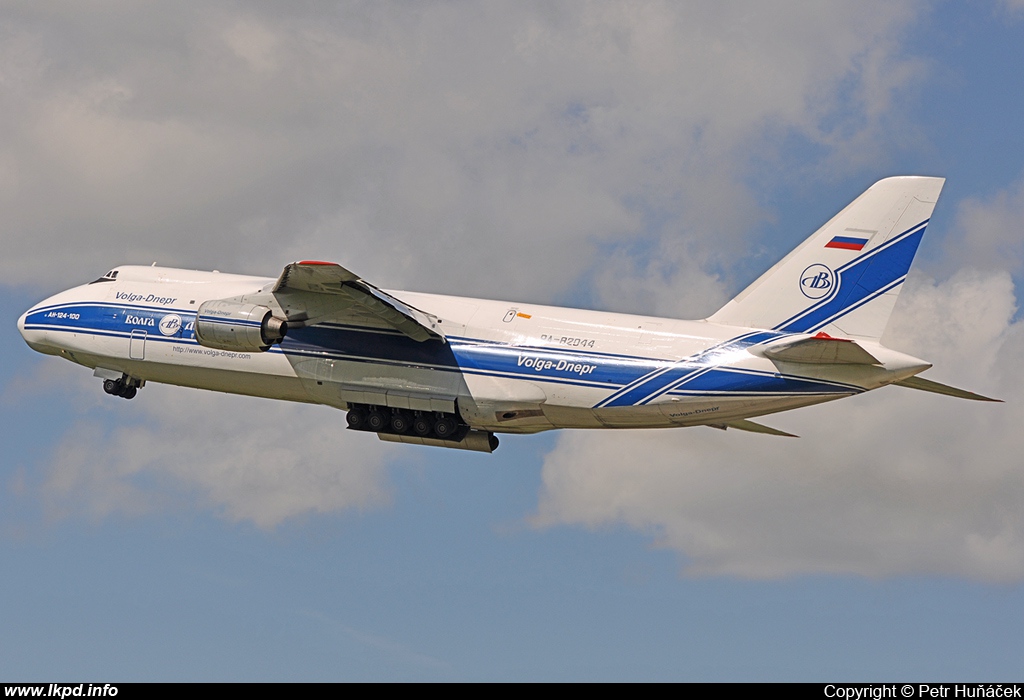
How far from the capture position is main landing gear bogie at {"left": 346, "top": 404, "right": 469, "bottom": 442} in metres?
24.1

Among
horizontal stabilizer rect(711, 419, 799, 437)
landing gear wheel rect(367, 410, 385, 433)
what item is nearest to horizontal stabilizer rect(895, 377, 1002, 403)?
horizontal stabilizer rect(711, 419, 799, 437)

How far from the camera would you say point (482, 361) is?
926 inches

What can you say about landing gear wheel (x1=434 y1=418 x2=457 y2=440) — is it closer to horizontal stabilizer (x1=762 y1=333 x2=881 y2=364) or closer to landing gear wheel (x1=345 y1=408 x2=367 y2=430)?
landing gear wheel (x1=345 y1=408 x2=367 y2=430)

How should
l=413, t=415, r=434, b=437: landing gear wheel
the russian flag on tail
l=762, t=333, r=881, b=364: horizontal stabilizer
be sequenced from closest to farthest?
l=762, t=333, r=881, b=364: horizontal stabilizer → the russian flag on tail → l=413, t=415, r=434, b=437: landing gear wheel

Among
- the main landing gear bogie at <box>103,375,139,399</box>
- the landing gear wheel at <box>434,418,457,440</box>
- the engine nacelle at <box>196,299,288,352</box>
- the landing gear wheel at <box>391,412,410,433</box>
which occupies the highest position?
the main landing gear bogie at <box>103,375,139,399</box>

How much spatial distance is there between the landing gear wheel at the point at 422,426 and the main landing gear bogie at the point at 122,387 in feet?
19.2

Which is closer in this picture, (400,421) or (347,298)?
(347,298)

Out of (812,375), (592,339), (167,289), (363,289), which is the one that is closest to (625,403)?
(592,339)

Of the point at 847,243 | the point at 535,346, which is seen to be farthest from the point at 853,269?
the point at 535,346

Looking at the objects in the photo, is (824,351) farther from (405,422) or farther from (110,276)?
(110,276)

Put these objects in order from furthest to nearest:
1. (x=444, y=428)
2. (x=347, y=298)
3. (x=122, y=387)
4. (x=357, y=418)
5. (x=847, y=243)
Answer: (x=122, y=387)
(x=357, y=418)
(x=444, y=428)
(x=347, y=298)
(x=847, y=243)

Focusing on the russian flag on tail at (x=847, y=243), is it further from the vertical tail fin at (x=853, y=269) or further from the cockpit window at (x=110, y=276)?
the cockpit window at (x=110, y=276)

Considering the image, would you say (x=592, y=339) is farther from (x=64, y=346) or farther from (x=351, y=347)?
(x=64, y=346)

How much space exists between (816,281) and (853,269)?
60 cm
